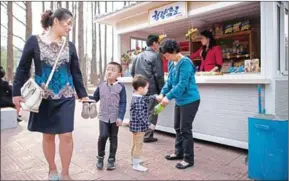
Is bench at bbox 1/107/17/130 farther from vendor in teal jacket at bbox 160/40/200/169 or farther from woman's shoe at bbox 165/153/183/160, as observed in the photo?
woman's shoe at bbox 165/153/183/160

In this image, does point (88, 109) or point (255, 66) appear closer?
point (88, 109)

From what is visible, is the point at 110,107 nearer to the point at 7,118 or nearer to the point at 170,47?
the point at 170,47

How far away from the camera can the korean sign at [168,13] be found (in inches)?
174

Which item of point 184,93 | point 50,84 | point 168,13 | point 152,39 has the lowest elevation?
point 184,93

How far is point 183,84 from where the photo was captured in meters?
2.88

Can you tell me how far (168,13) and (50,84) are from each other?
2.91 m

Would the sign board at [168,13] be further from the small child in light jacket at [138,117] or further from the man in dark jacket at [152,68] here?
the small child in light jacket at [138,117]

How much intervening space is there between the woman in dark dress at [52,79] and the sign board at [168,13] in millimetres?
2407

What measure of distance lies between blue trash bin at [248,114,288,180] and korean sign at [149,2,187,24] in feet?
7.97

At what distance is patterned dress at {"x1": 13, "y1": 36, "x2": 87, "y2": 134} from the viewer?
94.0 inches

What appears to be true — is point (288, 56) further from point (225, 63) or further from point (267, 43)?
point (225, 63)

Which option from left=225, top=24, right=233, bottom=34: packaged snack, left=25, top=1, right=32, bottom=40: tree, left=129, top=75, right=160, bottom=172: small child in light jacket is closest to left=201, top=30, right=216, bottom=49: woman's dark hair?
left=225, top=24, right=233, bottom=34: packaged snack

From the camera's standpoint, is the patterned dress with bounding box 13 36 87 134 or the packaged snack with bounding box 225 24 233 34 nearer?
the patterned dress with bounding box 13 36 87 134

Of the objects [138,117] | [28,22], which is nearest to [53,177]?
[138,117]
